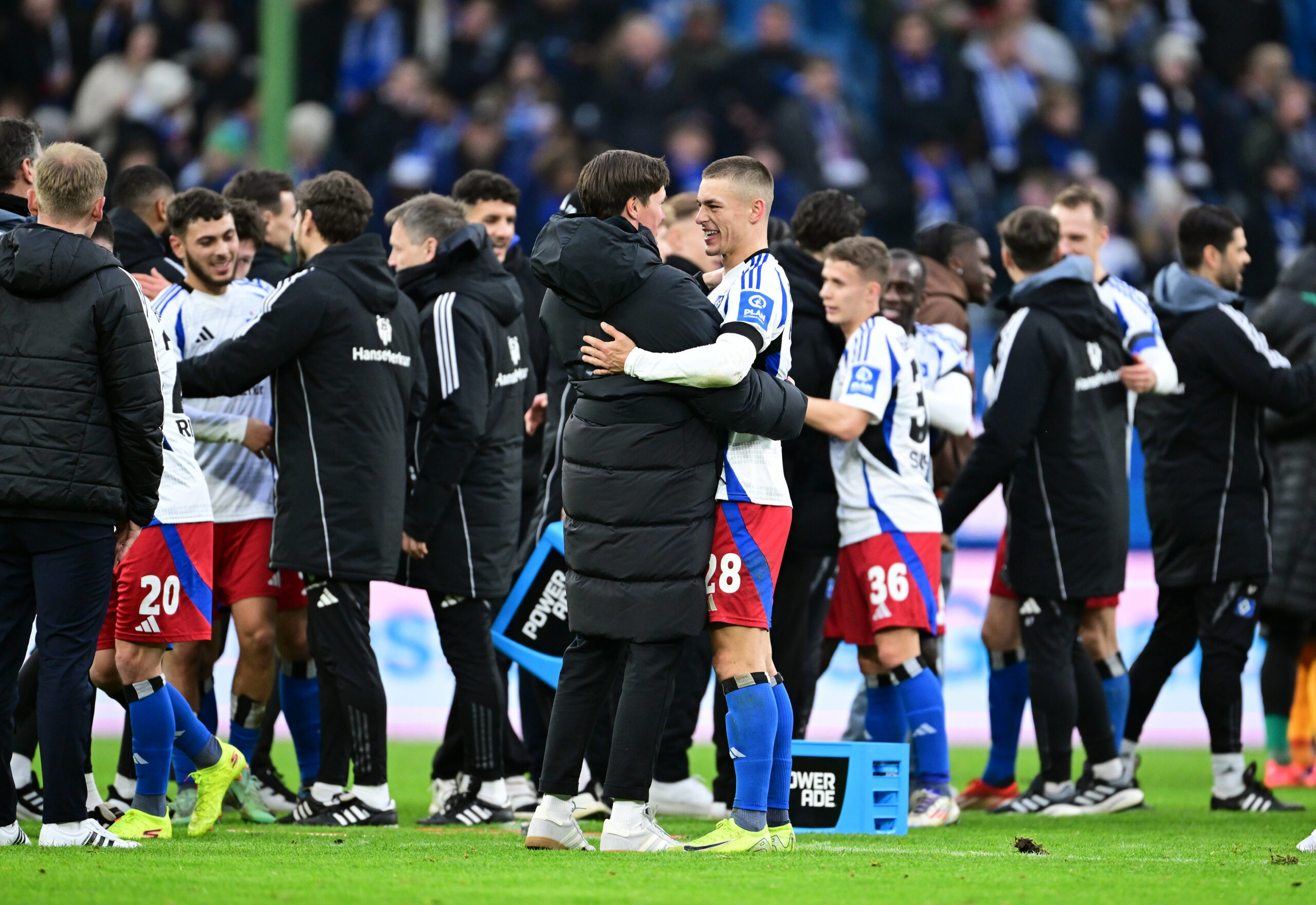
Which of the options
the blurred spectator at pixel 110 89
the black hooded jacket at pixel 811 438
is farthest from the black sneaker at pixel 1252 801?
the blurred spectator at pixel 110 89

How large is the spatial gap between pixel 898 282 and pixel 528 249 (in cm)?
709

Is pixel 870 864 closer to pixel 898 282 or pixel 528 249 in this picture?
pixel 898 282

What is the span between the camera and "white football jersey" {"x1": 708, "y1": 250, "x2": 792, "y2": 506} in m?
4.91

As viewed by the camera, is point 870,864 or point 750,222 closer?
point 870,864

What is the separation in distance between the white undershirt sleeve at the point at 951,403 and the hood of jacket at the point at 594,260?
7.34 ft

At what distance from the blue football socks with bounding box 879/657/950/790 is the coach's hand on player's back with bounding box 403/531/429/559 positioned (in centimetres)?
177

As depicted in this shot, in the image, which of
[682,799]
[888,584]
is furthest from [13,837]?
[888,584]

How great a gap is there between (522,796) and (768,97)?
994 centimetres

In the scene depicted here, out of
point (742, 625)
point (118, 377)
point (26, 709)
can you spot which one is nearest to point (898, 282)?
point (742, 625)

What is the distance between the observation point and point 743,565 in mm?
4922

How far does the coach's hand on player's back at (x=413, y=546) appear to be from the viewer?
6.16 m

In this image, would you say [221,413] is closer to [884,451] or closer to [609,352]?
[609,352]

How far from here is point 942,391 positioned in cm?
689

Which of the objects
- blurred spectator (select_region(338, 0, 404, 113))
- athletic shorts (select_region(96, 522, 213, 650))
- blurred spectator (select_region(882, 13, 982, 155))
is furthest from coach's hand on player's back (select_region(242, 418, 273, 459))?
blurred spectator (select_region(338, 0, 404, 113))
